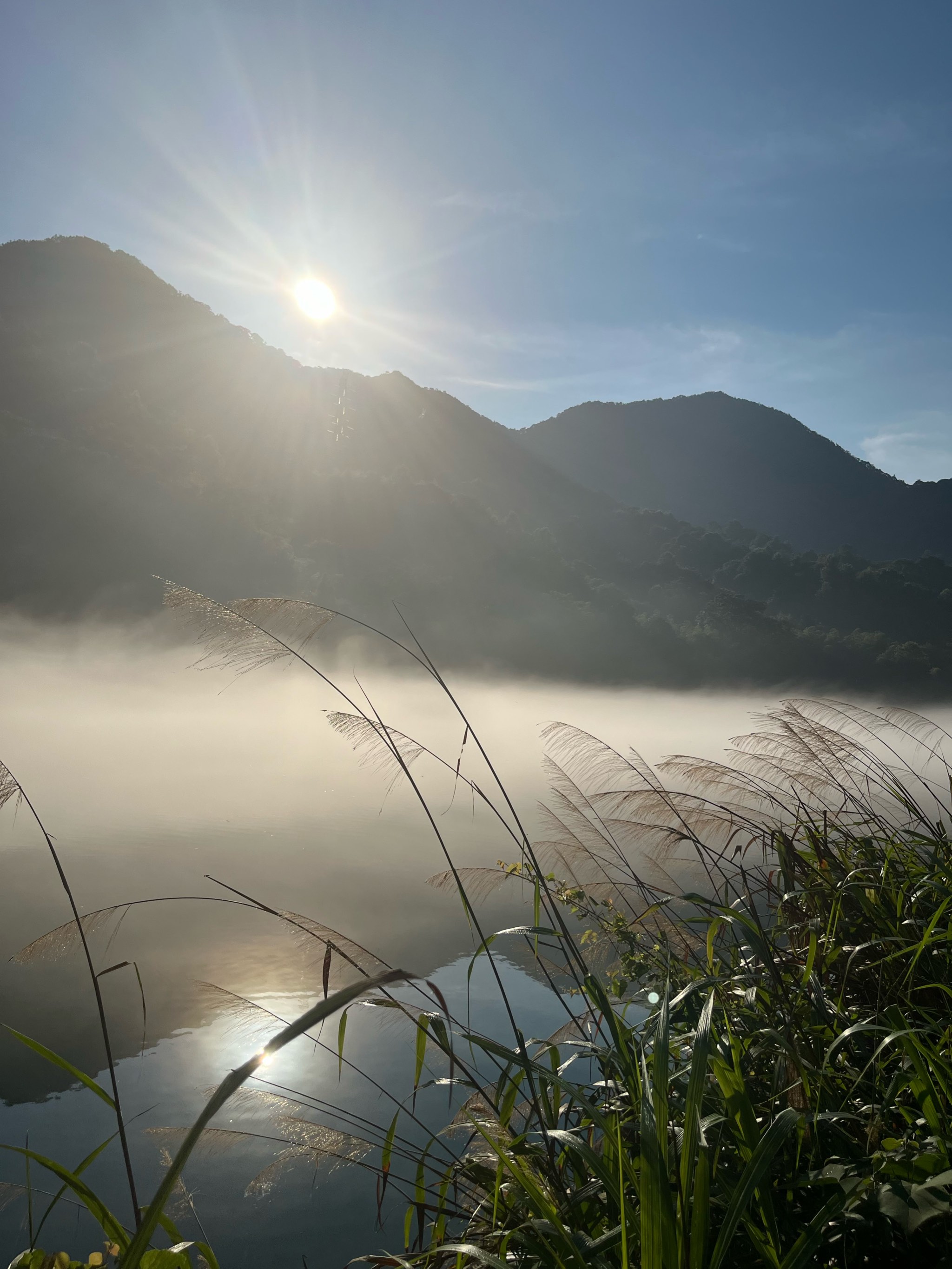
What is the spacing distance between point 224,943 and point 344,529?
3570 centimetres

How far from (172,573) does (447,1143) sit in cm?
3369

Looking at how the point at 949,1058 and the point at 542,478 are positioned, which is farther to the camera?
the point at 542,478

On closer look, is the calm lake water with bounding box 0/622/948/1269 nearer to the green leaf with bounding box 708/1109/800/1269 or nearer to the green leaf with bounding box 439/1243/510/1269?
the green leaf with bounding box 439/1243/510/1269

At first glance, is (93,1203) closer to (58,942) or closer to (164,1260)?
(164,1260)

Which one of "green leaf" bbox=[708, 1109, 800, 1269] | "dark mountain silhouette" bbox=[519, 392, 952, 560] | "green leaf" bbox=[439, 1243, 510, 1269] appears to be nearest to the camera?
"green leaf" bbox=[708, 1109, 800, 1269]

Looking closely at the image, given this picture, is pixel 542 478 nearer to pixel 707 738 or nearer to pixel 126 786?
pixel 707 738

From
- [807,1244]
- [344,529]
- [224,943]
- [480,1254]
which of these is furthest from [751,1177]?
[344,529]

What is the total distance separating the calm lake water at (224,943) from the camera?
9.00 feet

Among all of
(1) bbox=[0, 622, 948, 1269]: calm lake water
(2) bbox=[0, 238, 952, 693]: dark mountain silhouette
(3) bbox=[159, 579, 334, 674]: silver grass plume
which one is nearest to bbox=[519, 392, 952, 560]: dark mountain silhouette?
(2) bbox=[0, 238, 952, 693]: dark mountain silhouette

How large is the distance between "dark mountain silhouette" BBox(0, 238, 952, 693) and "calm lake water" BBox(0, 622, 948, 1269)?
16.0 m

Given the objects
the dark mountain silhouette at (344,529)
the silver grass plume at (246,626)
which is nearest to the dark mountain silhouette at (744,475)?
the dark mountain silhouette at (344,529)

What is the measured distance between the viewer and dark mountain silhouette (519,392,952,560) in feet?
221

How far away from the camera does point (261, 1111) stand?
338cm

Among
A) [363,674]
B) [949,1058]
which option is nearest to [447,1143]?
[949,1058]
